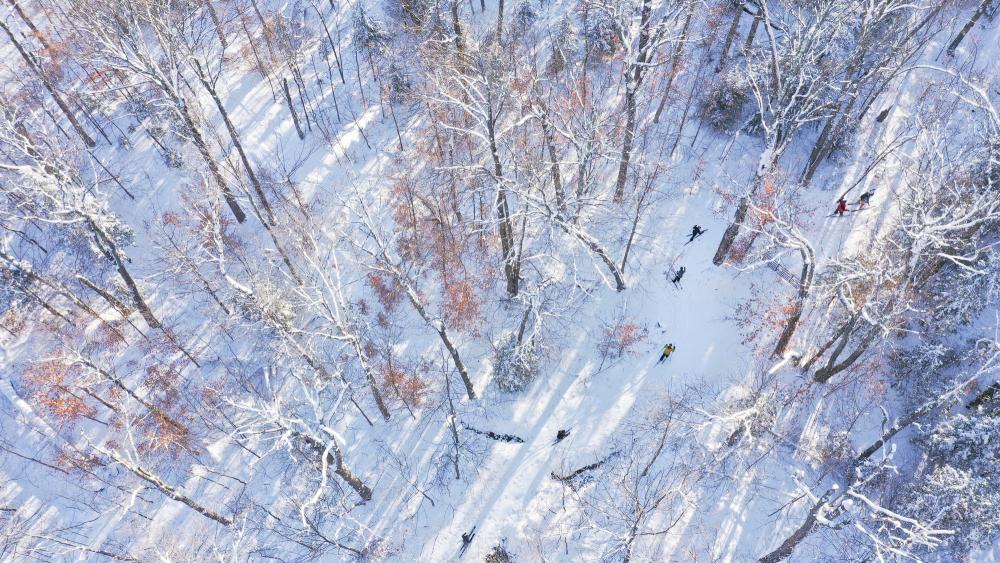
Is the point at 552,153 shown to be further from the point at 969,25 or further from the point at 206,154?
the point at 969,25

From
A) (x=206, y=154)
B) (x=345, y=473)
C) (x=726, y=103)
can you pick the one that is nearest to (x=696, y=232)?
(x=726, y=103)

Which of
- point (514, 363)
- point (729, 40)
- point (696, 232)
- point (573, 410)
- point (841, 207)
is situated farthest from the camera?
point (729, 40)

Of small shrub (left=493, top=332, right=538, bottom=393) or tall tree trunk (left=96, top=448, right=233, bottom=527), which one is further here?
small shrub (left=493, top=332, right=538, bottom=393)

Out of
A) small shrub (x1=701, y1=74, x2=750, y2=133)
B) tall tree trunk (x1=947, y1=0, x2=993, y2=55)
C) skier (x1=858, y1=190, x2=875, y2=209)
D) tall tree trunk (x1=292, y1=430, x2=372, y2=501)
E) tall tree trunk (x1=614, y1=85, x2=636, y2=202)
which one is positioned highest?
tall tree trunk (x1=947, y1=0, x2=993, y2=55)

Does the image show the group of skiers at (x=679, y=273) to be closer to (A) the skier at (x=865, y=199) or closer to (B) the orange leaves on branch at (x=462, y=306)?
(A) the skier at (x=865, y=199)

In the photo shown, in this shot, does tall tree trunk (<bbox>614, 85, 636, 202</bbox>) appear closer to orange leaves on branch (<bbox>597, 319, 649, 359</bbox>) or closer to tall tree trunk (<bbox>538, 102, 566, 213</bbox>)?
tall tree trunk (<bbox>538, 102, 566, 213</bbox>)

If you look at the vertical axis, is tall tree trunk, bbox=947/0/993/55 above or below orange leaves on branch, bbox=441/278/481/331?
above

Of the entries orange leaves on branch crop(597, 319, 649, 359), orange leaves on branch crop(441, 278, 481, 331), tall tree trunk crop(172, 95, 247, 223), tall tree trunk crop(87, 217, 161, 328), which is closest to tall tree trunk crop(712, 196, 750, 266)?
orange leaves on branch crop(597, 319, 649, 359)

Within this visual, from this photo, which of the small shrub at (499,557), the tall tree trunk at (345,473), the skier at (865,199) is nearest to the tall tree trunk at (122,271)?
the tall tree trunk at (345,473)

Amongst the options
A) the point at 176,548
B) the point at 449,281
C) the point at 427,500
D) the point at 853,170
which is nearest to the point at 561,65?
the point at 449,281
